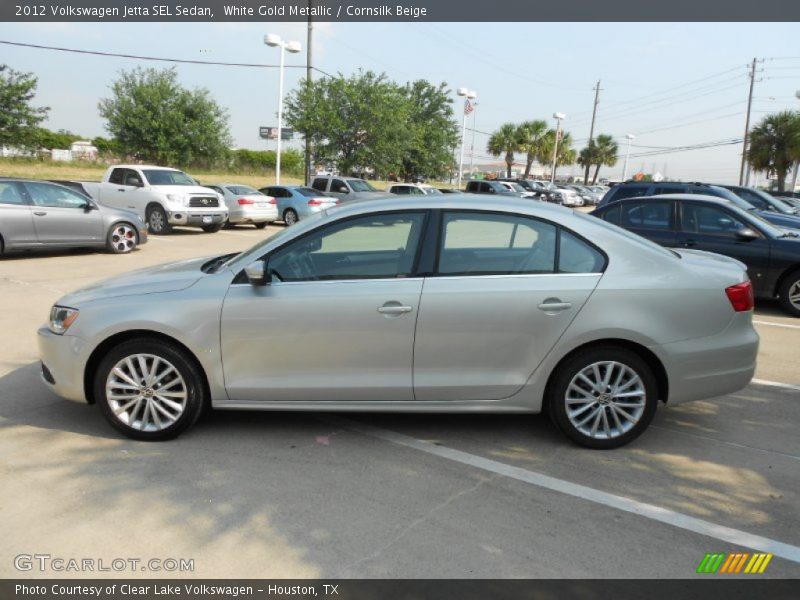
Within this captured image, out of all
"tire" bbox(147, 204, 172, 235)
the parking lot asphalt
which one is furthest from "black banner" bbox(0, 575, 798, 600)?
"tire" bbox(147, 204, 172, 235)

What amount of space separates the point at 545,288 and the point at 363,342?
119 cm

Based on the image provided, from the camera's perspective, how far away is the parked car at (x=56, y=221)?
11.7 metres

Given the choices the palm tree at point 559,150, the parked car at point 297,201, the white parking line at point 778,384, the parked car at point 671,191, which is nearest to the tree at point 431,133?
the palm tree at point 559,150

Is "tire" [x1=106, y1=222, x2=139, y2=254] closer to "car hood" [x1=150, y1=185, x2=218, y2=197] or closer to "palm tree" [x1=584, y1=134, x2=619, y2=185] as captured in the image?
"car hood" [x1=150, y1=185, x2=218, y2=197]

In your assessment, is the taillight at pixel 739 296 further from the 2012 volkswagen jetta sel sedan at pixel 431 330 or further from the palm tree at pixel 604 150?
the palm tree at pixel 604 150

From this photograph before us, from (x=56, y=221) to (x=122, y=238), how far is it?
1351 mm

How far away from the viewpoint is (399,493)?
3.62 metres

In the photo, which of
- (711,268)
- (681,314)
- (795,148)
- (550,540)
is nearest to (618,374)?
(681,314)

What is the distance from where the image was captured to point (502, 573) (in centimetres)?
292

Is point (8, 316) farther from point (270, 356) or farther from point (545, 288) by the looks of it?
point (545, 288)

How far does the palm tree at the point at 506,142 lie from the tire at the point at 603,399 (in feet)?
205

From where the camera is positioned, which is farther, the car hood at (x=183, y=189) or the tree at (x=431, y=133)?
the tree at (x=431, y=133)

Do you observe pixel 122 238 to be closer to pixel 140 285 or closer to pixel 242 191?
pixel 242 191

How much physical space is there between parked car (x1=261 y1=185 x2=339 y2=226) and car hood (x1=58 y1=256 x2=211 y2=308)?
1661 cm
